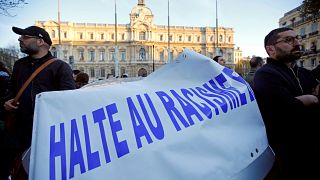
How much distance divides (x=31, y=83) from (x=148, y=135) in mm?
2059

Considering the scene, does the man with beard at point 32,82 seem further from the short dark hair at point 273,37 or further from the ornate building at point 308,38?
the ornate building at point 308,38

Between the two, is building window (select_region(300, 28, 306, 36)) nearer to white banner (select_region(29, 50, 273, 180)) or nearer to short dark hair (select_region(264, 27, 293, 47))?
short dark hair (select_region(264, 27, 293, 47))

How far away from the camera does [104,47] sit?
82.8 m

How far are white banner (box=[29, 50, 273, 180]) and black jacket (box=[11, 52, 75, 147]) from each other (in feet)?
5.48

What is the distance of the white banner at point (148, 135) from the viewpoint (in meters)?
1.14

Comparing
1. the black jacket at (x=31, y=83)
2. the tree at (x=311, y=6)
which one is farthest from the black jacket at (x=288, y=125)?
the tree at (x=311, y=6)

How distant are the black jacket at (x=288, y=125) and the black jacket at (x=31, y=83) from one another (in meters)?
1.88

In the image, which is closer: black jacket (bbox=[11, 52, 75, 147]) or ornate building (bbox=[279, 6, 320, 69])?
black jacket (bbox=[11, 52, 75, 147])

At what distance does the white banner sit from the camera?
44.9 inches

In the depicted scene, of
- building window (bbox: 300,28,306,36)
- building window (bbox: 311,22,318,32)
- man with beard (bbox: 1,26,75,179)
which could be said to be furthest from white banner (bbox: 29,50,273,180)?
building window (bbox: 300,28,306,36)

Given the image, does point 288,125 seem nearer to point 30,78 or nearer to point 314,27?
point 30,78

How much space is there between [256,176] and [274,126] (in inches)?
19.4

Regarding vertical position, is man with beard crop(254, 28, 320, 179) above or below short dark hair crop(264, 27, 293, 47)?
below

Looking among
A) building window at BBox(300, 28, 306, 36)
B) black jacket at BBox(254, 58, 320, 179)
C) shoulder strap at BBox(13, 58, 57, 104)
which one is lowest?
black jacket at BBox(254, 58, 320, 179)
